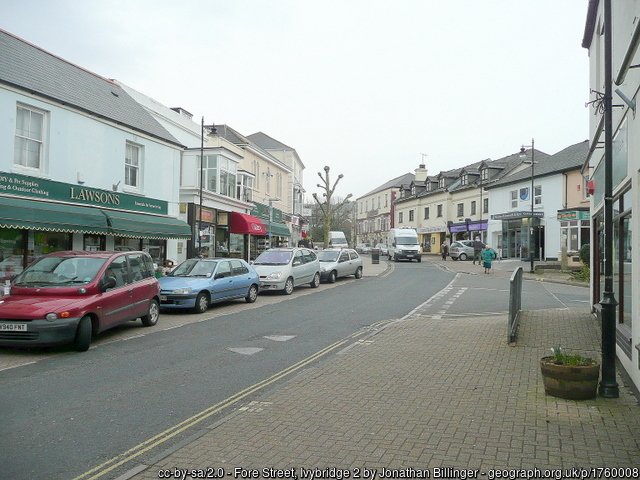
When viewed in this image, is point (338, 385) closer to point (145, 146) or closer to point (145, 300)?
point (145, 300)

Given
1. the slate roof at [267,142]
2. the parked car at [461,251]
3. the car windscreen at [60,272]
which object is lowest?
the car windscreen at [60,272]

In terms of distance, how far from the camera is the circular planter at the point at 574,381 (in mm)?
5848

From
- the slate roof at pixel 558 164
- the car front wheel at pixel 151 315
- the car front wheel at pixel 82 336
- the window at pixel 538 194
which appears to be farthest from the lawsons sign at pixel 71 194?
the window at pixel 538 194

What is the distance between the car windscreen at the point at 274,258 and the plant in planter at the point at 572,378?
558 inches

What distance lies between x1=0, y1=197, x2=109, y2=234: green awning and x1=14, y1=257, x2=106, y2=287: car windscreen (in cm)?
399

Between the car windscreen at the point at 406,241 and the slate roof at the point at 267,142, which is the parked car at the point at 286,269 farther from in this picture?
the slate roof at the point at 267,142

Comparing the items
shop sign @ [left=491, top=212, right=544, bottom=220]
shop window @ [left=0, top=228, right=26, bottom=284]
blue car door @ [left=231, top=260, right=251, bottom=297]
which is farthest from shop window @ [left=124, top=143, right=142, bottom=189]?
shop sign @ [left=491, top=212, right=544, bottom=220]

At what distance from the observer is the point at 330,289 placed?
68.7 ft

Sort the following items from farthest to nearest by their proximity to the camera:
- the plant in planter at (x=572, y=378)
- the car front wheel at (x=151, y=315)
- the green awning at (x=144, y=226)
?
the green awning at (x=144, y=226), the car front wheel at (x=151, y=315), the plant in planter at (x=572, y=378)

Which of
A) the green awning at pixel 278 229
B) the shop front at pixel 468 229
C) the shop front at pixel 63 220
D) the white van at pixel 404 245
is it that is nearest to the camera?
the shop front at pixel 63 220

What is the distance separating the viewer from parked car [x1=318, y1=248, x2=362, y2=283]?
929 inches

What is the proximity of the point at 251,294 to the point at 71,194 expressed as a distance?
251 inches

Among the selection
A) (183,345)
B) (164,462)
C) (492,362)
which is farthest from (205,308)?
(164,462)

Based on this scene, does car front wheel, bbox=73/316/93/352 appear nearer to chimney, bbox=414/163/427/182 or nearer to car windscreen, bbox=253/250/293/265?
car windscreen, bbox=253/250/293/265
